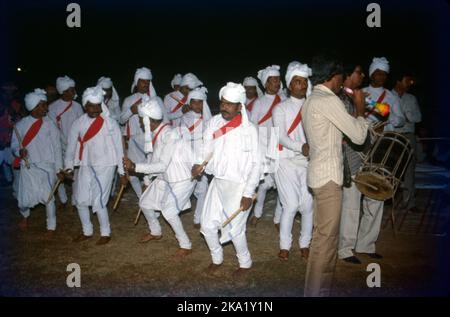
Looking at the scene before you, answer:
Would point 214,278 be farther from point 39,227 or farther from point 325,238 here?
point 39,227

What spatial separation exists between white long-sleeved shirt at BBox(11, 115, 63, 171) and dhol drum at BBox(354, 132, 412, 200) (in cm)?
430

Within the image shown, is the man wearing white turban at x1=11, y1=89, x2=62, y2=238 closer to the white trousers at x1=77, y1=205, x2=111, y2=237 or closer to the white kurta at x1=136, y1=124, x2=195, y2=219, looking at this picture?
the white trousers at x1=77, y1=205, x2=111, y2=237

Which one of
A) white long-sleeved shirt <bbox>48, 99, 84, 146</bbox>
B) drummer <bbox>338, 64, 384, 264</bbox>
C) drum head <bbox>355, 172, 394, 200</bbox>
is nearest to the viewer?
drum head <bbox>355, 172, 394, 200</bbox>

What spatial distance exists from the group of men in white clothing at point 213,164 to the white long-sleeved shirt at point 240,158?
0.01 metres

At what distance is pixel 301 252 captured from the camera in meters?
5.19

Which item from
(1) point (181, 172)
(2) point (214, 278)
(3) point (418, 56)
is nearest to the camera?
(2) point (214, 278)

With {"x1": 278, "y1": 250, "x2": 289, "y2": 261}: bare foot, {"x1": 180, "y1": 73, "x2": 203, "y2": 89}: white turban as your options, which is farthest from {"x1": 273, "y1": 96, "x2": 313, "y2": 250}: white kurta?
{"x1": 180, "y1": 73, "x2": 203, "y2": 89}: white turban

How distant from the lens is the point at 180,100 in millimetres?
8164

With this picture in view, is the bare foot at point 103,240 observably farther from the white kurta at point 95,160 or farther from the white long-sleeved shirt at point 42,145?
the white long-sleeved shirt at point 42,145

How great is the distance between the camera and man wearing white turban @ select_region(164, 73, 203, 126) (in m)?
7.91

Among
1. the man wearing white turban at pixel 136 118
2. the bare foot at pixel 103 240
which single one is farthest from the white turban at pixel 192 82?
the bare foot at pixel 103 240

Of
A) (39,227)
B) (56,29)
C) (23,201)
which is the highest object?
(56,29)

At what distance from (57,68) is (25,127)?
501 inches
